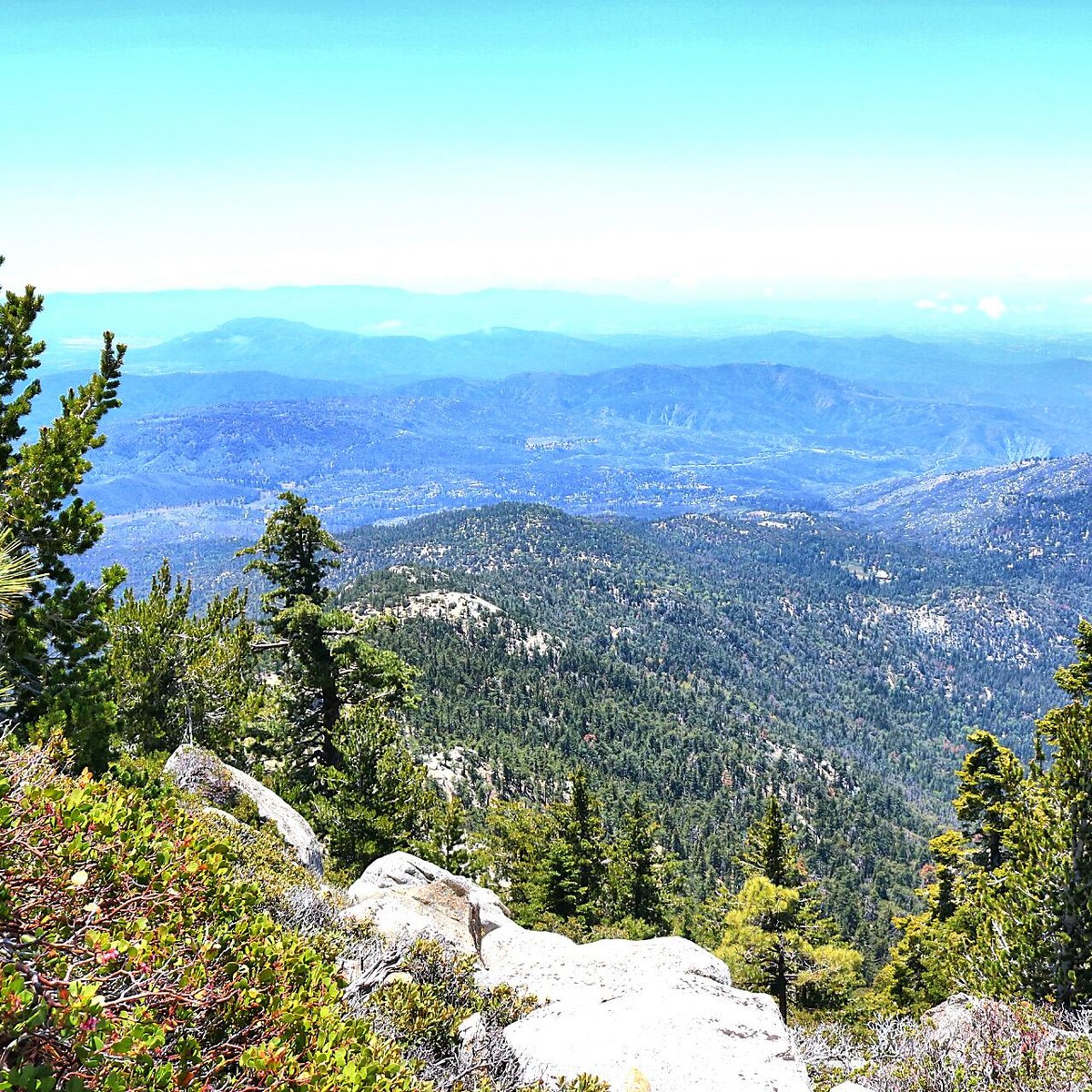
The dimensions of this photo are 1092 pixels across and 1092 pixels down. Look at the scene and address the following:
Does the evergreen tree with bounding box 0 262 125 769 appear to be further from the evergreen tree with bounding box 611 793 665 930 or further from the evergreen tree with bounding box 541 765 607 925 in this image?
the evergreen tree with bounding box 611 793 665 930

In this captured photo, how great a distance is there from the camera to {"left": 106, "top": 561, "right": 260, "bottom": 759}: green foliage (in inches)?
697

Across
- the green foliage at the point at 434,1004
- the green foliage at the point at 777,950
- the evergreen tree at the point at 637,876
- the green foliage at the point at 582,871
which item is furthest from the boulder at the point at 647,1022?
the evergreen tree at the point at 637,876

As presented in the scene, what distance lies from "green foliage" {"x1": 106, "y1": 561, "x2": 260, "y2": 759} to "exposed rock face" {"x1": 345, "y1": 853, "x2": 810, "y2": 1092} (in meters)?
8.74

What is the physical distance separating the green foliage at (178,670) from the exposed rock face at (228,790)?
279cm

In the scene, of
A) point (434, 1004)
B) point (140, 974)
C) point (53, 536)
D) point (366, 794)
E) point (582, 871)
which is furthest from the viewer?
point (582, 871)

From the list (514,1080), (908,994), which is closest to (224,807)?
(514,1080)

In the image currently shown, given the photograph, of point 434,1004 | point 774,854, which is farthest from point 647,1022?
point 774,854

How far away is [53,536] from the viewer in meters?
12.3

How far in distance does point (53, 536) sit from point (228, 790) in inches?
239

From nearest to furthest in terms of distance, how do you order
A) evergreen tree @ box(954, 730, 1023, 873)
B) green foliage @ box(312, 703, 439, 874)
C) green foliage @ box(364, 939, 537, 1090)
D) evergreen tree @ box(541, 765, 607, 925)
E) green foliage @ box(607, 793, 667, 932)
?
green foliage @ box(364, 939, 537, 1090), green foliage @ box(312, 703, 439, 874), evergreen tree @ box(954, 730, 1023, 873), evergreen tree @ box(541, 765, 607, 925), green foliage @ box(607, 793, 667, 932)

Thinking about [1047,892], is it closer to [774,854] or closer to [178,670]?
[774,854]

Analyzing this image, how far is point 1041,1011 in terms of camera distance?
38.8ft

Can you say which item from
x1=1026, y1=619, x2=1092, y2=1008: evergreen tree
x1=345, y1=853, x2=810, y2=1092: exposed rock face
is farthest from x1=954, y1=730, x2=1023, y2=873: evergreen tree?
x1=345, y1=853, x2=810, y2=1092: exposed rock face

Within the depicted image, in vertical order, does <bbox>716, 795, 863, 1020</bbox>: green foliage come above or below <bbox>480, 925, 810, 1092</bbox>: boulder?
below
